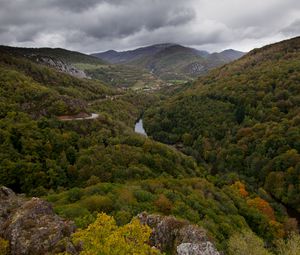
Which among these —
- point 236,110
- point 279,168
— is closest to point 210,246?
point 279,168

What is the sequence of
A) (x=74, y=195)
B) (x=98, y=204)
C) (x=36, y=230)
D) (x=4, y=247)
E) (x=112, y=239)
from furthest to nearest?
1. (x=74, y=195)
2. (x=98, y=204)
3. (x=36, y=230)
4. (x=4, y=247)
5. (x=112, y=239)

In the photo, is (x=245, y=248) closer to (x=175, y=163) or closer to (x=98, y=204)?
(x=98, y=204)

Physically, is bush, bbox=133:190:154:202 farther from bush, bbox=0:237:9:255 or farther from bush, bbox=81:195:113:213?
bush, bbox=0:237:9:255

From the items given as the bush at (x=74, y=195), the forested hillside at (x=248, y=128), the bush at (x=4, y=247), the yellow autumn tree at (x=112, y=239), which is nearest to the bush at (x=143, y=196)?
the bush at (x=74, y=195)

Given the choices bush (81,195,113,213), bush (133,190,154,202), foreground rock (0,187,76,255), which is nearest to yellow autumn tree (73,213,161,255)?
foreground rock (0,187,76,255)

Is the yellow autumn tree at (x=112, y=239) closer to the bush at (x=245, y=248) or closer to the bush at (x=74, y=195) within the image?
the bush at (x=245, y=248)

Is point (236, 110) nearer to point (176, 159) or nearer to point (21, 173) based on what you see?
point (176, 159)

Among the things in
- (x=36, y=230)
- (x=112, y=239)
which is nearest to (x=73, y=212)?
(x=36, y=230)
